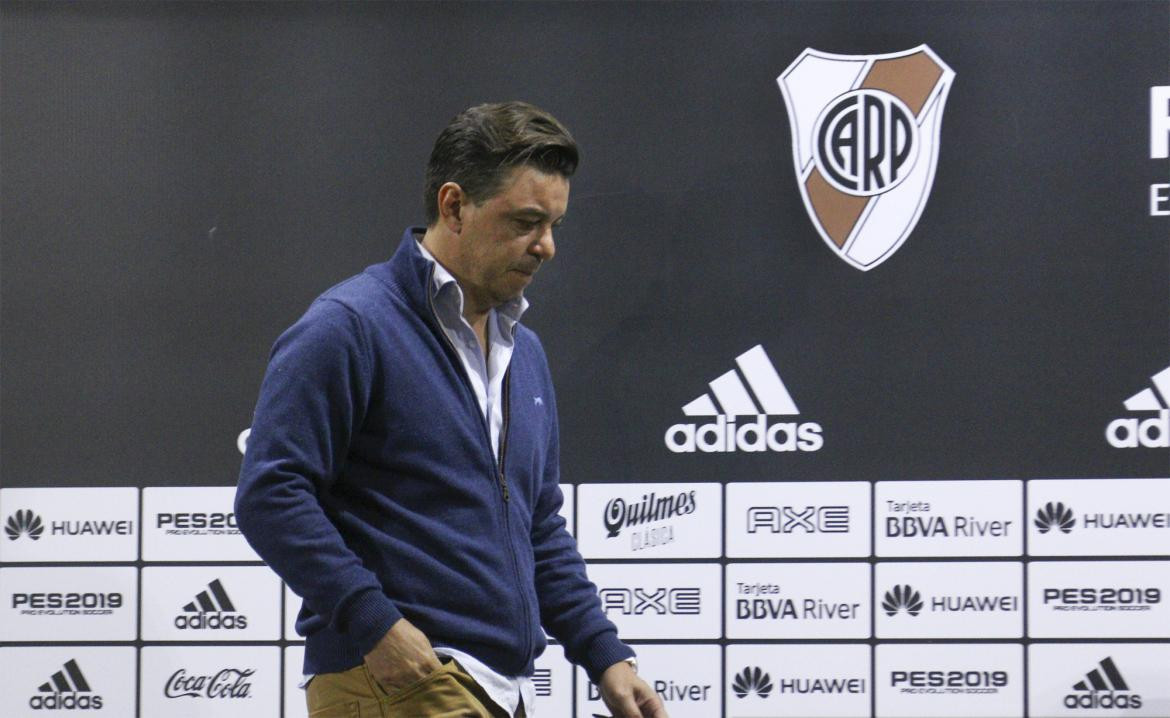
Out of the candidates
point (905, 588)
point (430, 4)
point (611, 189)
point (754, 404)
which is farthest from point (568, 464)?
point (430, 4)

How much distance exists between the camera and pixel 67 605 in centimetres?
251

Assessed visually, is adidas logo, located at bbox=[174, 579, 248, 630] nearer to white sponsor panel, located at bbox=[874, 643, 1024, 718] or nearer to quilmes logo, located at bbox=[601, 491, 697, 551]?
quilmes logo, located at bbox=[601, 491, 697, 551]

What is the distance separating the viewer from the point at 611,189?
248 centimetres

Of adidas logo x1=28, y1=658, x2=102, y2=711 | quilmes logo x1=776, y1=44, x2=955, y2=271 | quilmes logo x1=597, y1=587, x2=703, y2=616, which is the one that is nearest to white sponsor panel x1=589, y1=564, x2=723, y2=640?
quilmes logo x1=597, y1=587, x2=703, y2=616

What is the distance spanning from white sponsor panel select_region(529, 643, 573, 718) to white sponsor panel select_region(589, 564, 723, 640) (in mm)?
154

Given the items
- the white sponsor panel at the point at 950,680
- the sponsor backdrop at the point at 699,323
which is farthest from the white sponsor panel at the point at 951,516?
the white sponsor panel at the point at 950,680

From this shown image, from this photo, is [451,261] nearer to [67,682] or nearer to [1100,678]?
[67,682]

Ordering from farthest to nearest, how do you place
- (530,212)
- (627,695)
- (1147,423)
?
(1147,423), (627,695), (530,212)

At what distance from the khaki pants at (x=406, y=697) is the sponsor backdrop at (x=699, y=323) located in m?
1.10

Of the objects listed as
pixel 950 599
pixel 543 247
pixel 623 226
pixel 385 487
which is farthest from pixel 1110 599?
pixel 385 487

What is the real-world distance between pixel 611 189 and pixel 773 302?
1.41ft

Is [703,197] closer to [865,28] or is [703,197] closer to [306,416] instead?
[865,28]

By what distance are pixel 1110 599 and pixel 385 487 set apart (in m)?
1.77

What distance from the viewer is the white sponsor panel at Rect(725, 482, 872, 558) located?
2.45m
